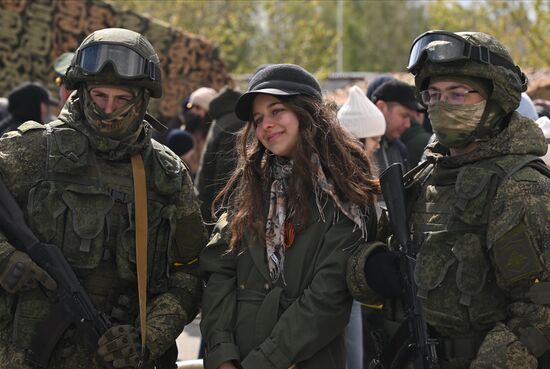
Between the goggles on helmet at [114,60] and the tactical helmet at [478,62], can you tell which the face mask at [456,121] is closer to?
the tactical helmet at [478,62]

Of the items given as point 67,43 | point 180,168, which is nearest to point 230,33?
point 67,43

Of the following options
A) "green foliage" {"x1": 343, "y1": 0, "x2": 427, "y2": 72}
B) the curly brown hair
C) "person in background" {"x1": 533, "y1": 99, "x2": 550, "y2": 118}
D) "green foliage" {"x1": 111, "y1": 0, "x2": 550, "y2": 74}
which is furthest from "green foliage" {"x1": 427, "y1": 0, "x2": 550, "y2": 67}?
the curly brown hair

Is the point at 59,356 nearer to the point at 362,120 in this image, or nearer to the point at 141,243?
the point at 141,243

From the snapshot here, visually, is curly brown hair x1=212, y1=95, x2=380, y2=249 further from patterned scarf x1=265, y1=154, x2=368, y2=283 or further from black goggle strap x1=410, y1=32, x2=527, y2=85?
black goggle strap x1=410, y1=32, x2=527, y2=85

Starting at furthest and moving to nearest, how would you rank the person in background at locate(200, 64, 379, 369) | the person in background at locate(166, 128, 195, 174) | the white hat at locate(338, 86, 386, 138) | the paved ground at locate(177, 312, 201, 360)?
the paved ground at locate(177, 312, 201, 360) → the person in background at locate(166, 128, 195, 174) → the white hat at locate(338, 86, 386, 138) → the person in background at locate(200, 64, 379, 369)

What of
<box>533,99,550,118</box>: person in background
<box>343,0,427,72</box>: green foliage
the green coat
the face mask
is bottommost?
the green coat

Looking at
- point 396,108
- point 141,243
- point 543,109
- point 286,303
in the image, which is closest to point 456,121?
point 286,303

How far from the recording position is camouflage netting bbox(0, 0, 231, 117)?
507 inches

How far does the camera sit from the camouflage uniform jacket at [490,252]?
3154 millimetres

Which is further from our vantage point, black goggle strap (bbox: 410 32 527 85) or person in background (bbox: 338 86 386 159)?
person in background (bbox: 338 86 386 159)

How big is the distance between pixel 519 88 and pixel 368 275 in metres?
0.96

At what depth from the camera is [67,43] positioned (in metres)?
13.5

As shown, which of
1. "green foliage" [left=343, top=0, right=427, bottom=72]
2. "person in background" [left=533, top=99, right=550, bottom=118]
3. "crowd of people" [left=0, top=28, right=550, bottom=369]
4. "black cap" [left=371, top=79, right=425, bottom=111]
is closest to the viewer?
"crowd of people" [left=0, top=28, right=550, bottom=369]

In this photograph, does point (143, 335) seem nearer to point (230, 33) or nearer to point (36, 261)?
point (36, 261)
